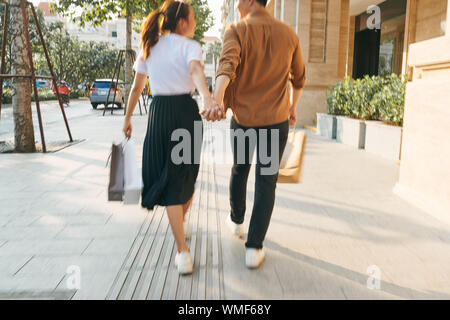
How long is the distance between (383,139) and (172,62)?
18.3ft

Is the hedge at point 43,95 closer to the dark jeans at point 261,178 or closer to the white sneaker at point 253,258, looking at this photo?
the dark jeans at point 261,178

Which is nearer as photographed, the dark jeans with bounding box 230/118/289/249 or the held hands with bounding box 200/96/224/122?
the held hands with bounding box 200/96/224/122

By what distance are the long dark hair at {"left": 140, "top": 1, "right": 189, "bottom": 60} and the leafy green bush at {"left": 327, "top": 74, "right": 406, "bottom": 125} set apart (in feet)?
17.0

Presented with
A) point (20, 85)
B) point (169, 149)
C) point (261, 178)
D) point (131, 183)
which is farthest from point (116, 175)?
point (20, 85)

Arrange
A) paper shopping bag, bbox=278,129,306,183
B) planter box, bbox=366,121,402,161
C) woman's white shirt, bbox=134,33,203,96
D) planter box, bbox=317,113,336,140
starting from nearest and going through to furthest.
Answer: woman's white shirt, bbox=134,33,203,96 → paper shopping bag, bbox=278,129,306,183 → planter box, bbox=366,121,402,161 → planter box, bbox=317,113,336,140

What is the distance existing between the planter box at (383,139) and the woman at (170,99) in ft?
16.3

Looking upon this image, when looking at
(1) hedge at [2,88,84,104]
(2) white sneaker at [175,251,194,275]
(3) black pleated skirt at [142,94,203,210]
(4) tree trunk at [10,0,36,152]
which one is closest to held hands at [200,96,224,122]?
(3) black pleated skirt at [142,94,203,210]

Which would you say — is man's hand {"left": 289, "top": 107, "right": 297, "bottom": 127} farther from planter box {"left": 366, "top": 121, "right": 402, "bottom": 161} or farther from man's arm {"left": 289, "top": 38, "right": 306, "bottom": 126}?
planter box {"left": 366, "top": 121, "right": 402, "bottom": 161}

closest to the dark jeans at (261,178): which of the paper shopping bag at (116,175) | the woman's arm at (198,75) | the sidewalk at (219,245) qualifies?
the sidewalk at (219,245)

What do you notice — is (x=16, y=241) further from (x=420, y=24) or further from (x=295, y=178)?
(x=420, y=24)

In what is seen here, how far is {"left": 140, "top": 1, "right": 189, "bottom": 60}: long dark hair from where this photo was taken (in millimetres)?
2758

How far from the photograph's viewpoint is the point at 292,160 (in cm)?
307

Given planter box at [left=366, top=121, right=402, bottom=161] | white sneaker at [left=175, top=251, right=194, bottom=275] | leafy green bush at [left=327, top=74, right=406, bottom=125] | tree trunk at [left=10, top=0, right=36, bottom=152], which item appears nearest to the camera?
white sneaker at [left=175, top=251, right=194, bottom=275]
